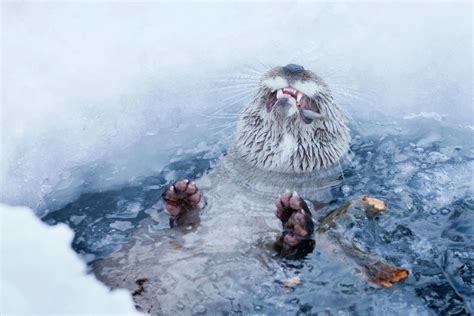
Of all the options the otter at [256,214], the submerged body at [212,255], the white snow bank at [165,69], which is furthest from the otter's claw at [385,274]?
the white snow bank at [165,69]

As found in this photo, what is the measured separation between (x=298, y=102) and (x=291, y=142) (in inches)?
9.8

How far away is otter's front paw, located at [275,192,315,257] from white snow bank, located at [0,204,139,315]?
747mm

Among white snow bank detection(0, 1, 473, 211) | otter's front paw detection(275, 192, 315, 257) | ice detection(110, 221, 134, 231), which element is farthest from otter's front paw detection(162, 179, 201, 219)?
white snow bank detection(0, 1, 473, 211)

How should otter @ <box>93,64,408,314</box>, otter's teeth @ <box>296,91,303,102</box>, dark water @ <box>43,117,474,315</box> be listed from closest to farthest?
dark water @ <box>43,117,474,315</box> < otter @ <box>93,64,408,314</box> < otter's teeth @ <box>296,91,303,102</box>

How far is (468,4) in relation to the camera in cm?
506

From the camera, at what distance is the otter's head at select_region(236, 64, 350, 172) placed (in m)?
3.36

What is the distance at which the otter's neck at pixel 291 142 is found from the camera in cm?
353

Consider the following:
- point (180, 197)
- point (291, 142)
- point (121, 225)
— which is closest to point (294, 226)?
point (180, 197)

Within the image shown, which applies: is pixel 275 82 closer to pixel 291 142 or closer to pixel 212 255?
pixel 291 142

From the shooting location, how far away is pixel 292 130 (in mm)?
3514

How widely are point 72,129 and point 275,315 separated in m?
1.76

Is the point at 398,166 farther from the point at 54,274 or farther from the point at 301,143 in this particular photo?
the point at 54,274

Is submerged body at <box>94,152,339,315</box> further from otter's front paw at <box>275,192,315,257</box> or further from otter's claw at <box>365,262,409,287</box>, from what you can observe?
otter's claw at <box>365,262,409,287</box>

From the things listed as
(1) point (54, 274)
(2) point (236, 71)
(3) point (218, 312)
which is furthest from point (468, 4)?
(1) point (54, 274)
